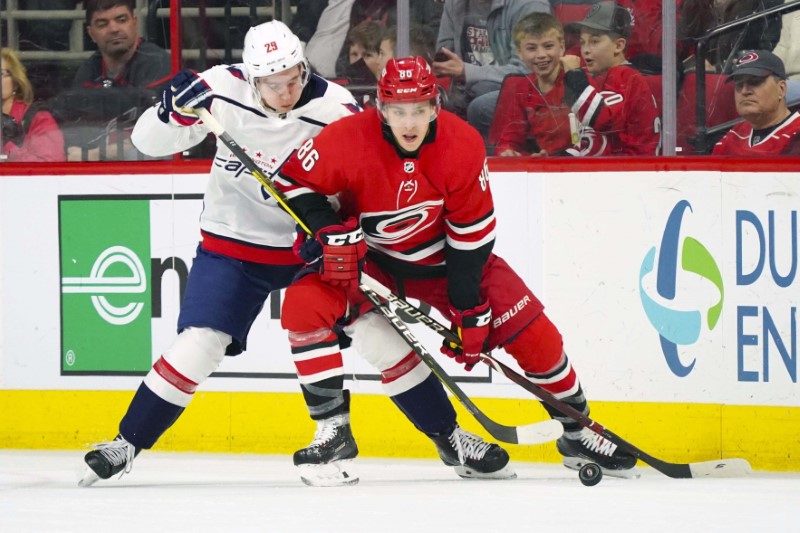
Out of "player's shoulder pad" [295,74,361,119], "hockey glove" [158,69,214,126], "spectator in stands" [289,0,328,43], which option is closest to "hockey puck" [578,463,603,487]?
"player's shoulder pad" [295,74,361,119]

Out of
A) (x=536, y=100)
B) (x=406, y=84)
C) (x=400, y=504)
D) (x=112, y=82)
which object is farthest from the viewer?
(x=112, y=82)

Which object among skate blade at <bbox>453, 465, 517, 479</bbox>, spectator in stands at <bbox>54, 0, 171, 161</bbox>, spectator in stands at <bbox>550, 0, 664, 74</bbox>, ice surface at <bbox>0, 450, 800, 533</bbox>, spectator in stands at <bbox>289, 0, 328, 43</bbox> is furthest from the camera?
spectator in stands at <bbox>54, 0, 171, 161</bbox>

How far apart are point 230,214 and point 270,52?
47cm

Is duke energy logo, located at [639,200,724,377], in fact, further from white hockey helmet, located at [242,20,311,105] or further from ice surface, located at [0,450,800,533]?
white hockey helmet, located at [242,20,311,105]

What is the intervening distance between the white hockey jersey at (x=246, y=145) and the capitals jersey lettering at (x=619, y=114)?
3.09 ft

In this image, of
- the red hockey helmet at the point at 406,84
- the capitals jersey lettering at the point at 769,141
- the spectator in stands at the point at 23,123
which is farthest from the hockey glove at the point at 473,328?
the spectator in stands at the point at 23,123

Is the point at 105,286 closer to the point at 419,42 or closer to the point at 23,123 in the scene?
the point at 23,123

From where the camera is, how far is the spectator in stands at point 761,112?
3846mm

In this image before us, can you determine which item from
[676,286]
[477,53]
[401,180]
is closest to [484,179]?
[401,180]

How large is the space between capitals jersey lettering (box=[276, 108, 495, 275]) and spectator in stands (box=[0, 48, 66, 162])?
4.78ft

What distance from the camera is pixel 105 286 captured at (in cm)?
422

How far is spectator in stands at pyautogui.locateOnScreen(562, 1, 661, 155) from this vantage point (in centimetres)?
399

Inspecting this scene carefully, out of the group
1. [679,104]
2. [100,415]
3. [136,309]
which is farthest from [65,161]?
[679,104]

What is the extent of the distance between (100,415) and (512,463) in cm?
132
